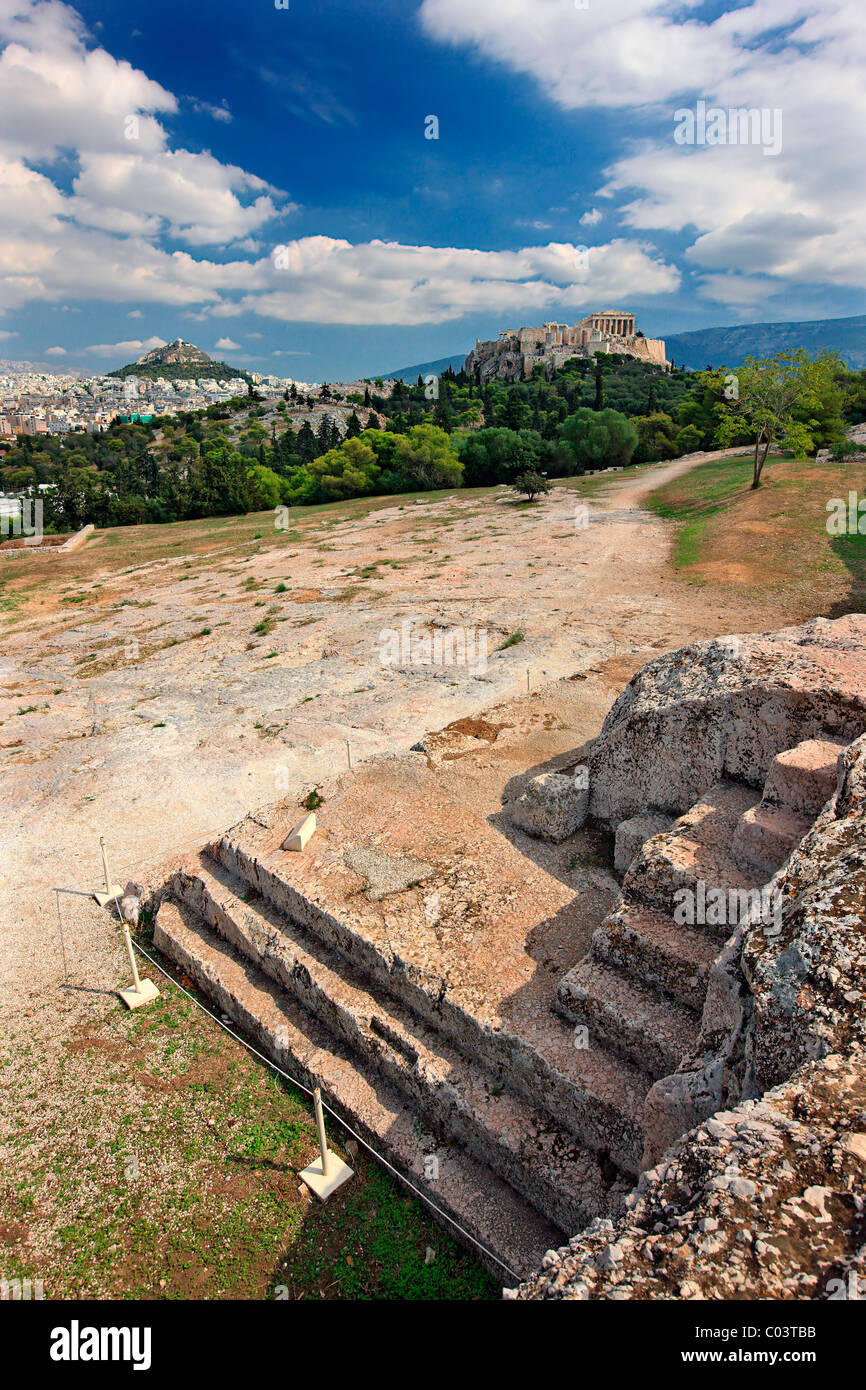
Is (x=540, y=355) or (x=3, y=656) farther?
(x=540, y=355)

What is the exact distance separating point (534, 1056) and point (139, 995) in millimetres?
4676

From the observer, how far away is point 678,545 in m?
26.1

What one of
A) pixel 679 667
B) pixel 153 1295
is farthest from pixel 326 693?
pixel 153 1295

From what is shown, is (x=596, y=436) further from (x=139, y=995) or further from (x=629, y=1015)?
(x=629, y=1015)

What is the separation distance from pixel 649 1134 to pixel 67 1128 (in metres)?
5.02

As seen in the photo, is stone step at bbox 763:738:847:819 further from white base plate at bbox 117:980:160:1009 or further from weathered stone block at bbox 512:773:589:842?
white base plate at bbox 117:980:160:1009

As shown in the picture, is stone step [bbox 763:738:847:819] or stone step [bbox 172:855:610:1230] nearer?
stone step [bbox 172:855:610:1230]

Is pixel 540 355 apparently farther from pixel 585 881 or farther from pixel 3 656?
pixel 585 881

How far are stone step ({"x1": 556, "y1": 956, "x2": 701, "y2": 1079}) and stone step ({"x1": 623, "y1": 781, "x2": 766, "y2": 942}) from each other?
2.11 feet

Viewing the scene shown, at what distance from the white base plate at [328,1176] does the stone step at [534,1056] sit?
1.24 meters

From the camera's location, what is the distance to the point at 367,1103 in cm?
562

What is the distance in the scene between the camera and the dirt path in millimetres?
9809

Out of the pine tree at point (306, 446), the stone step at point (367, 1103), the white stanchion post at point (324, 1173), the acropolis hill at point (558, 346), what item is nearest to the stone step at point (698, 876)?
the stone step at point (367, 1103)

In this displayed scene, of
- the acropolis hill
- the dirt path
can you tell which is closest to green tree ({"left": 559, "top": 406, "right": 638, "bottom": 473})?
the dirt path
